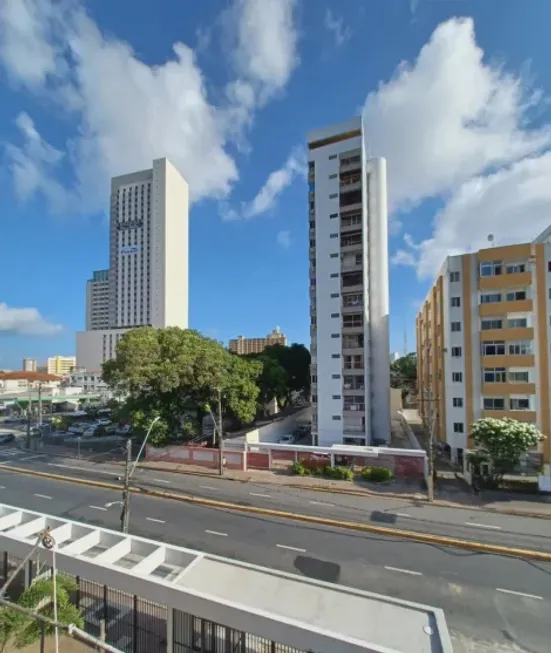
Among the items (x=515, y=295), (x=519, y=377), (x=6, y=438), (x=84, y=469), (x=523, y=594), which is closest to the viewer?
(x=523, y=594)

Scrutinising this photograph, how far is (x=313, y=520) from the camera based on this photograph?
2025 cm

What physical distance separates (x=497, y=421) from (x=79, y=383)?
4526 inches

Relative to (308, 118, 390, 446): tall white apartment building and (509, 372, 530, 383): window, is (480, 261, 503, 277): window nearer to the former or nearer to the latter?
(509, 372, 530, 383): window

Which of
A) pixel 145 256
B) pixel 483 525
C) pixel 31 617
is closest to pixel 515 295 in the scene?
pixel 483 525

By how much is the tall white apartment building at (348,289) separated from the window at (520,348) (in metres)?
14.5

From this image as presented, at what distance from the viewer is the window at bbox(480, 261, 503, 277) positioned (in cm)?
3163

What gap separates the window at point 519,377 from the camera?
98.2 feet

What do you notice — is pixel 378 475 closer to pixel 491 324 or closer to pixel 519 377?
pixel 519 377

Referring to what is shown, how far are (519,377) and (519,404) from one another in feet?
6.84

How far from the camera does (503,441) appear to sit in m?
25.2

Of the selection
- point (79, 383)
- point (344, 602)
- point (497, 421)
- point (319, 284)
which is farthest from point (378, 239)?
point (79, 383)

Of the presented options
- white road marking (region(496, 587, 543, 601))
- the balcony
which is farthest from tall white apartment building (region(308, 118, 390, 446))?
white road marking (region(496, 587, 543, 601))

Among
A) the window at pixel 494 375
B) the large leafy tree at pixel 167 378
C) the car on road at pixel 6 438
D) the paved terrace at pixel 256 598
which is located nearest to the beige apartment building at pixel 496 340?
the window at pixel 494 375

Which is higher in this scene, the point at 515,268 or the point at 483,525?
the point at 515,268
